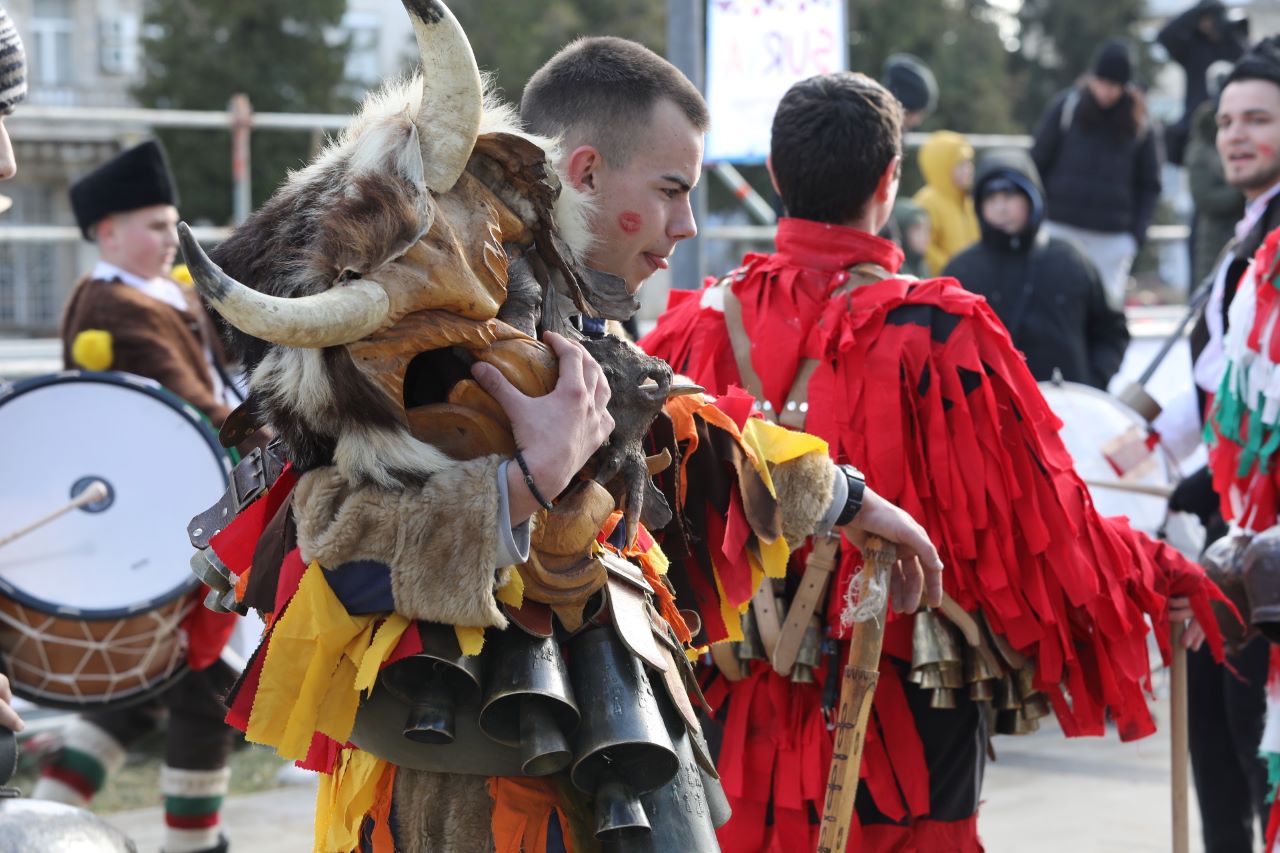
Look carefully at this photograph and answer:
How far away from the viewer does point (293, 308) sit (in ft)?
6.35

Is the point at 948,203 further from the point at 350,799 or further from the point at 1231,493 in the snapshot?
the point at 350,799

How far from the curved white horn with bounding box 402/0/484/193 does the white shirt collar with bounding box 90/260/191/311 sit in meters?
3.26

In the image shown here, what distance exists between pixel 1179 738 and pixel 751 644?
39.5 inches

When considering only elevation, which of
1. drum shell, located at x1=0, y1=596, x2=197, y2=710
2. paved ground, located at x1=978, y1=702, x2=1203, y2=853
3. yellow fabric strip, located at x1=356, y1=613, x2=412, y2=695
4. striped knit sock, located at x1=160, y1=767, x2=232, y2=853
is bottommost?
paved ground, located at x1=978, y1=702, x2=1203, y2=853

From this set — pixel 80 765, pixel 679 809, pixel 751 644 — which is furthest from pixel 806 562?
pixel 80 765

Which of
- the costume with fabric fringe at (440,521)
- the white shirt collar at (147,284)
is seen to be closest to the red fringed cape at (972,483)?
the costume with fabric fringe at (440,521)

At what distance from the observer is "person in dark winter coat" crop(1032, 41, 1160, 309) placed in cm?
892

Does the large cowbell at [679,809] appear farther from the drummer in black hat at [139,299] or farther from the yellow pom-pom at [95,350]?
the yellow pom-pom at [95,350]

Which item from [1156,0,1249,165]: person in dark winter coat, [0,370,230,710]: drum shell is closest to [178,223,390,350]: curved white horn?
[0,370,230,710]: drum shell

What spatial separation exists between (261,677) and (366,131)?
2.35 ft

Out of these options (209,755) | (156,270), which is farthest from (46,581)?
(156,270)

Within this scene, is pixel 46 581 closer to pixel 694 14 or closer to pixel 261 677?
pixel 261 677

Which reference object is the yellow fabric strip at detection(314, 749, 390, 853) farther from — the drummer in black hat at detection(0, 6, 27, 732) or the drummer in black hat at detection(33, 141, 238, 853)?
the drummer in black hat at detection(33, 141, 238, 853)

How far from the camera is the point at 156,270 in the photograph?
5266 millimetres
